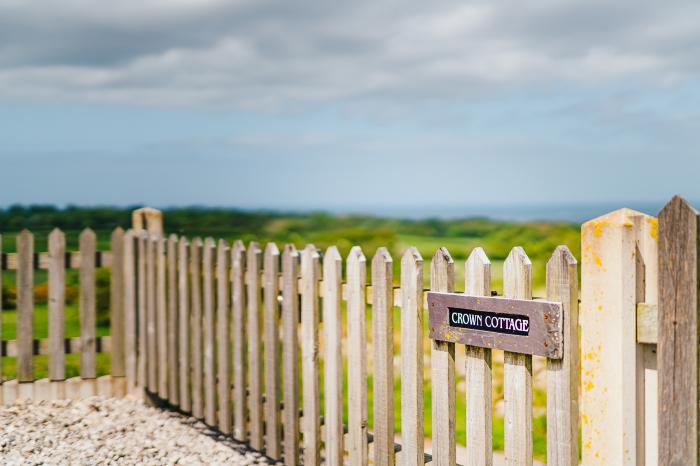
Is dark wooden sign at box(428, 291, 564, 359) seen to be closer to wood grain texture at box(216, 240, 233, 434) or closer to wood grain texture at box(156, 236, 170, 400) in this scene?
wood grain texture at box(216, 240, 233, 434)

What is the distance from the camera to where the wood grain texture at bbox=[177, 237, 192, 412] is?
21.4 ft

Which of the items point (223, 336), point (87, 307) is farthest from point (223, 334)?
point (87, 307)

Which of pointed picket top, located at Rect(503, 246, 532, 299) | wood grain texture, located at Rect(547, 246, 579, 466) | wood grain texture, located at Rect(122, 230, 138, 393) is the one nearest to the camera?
wood grain texture, located at Rect(547, 246, 579, 466)

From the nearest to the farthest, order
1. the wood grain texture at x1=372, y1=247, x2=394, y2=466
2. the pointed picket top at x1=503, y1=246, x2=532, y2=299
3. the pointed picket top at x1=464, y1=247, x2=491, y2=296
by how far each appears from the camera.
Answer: the pointed picket top at x1=503, y1=246, x2=532, y2=299 < the pointed picket top at x1=464, y1=247, x2=491, y2=296 < the wood grain texture at x1=372, y1=247, x2=394, y2=466

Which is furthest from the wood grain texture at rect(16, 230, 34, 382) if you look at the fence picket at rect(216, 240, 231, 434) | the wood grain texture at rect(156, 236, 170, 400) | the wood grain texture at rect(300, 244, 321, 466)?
the wood grain texture at rect(300, 244, 321, 466)

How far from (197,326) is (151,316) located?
0.82 metres

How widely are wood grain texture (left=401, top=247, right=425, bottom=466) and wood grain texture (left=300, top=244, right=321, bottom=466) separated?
97 cm

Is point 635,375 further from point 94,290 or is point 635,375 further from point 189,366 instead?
point 94,290

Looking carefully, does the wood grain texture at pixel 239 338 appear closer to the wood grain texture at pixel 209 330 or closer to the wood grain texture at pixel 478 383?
the wood grain texture at pixel 209 330

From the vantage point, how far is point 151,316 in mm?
7020

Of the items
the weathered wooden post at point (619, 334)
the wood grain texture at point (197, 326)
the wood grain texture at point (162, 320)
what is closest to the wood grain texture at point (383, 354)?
the weathered wooden post at point (619, 334)

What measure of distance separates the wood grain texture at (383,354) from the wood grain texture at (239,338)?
166cm

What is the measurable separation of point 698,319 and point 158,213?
214 inches

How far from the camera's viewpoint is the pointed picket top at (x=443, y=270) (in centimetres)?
399
